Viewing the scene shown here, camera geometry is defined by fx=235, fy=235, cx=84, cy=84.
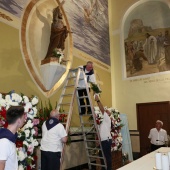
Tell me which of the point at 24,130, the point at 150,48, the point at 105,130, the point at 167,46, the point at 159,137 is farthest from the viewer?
the point at 150,48

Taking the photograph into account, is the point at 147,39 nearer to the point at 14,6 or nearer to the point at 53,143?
the point at 14,6

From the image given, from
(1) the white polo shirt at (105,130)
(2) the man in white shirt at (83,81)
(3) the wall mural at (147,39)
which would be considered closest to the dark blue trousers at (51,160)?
(1) the white polo shirt at (105,130)

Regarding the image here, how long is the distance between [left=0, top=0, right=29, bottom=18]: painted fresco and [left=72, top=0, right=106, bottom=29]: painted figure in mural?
2744mm

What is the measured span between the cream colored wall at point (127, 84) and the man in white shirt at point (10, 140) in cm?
783

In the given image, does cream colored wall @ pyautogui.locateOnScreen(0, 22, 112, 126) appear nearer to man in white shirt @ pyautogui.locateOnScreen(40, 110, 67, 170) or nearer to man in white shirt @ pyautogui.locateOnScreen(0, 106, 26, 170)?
man in white shirt @ pyautogui.locateOnScreen(40, 110, 67, 170)

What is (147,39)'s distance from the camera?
33.0ft

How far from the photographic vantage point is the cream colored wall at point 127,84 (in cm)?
944

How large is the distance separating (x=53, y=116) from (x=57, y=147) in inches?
24.2

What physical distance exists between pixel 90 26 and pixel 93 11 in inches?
30.6

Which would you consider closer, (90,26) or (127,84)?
(90,26)

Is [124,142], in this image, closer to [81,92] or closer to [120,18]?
[81,92]

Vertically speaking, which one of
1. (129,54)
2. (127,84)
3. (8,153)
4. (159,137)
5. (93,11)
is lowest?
(159,137)

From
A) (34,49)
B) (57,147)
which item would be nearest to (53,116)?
(57,147)

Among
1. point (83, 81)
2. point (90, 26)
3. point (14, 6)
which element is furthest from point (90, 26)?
point (14, 6)
